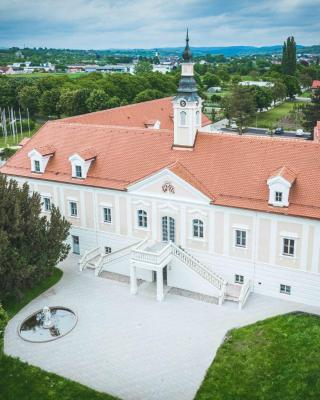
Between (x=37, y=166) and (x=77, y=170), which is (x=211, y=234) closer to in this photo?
(x=77, y=170)

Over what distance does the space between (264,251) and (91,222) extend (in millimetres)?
14559

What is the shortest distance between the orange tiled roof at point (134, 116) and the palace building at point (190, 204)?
31.3 ft

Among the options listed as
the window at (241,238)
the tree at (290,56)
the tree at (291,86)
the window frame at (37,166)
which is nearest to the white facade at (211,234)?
the window at (241,238)

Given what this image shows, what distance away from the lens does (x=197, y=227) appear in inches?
1323

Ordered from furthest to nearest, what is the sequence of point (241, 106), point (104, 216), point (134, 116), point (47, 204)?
point (241, 106), point (134, 116), point (47, 204), point (104, 216)

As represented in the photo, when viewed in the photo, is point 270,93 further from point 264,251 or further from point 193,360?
point 193,360

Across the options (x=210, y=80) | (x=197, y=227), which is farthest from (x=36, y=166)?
(x=210, y=80)

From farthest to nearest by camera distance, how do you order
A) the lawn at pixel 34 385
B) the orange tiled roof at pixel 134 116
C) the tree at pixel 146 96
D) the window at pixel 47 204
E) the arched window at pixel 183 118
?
the tree at pixel 146 96
the orange tiled roof at pixel 134 116
the window at pixel 47 204
the arched window at pixel 183 118
the lawn at pixel 34 385

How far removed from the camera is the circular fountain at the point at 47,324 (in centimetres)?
2902

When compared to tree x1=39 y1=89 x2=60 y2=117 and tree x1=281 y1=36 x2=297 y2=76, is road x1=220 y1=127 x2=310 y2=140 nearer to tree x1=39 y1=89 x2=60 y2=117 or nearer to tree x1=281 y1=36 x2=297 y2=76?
tree x1=39 y1=89 x2=60 y2=117

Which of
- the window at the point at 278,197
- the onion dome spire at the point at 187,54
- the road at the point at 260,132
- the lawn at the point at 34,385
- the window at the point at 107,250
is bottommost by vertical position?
the lawn at the point at 34,385

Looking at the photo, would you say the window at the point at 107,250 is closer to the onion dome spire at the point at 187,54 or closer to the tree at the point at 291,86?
the onion dome spire at the point at 187,54

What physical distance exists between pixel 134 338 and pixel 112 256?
9508mm

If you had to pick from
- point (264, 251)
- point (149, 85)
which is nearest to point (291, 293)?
point (264, 251)
